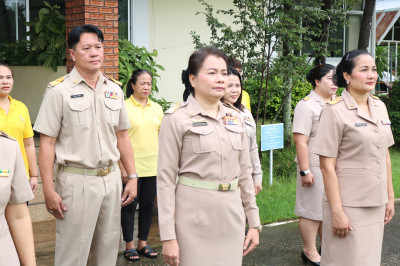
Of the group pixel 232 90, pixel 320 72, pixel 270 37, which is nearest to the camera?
pixel 232 90

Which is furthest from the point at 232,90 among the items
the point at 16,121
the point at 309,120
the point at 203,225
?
the point at 16,121

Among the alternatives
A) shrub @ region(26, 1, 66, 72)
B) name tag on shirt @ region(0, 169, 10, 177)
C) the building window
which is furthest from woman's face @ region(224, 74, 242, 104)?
the building window

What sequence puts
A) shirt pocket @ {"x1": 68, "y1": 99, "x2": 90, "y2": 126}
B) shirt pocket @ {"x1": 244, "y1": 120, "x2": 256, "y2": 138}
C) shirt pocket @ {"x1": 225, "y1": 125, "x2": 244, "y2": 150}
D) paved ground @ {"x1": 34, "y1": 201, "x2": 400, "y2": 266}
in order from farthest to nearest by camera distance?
paved ground @ {"x1": 34, "y1": 201, "x2": 400, "y2": 266}, shirt pocket @ {"x1": 244, "y1": 120, "x2": 256, "y2": 138}, shirt pocket @ {"x1": 68, "y1": 99, "x2": 90, "y2": 126}, shirt pocket @ {"x1": 225, "y1": 125, "x2": 244, "y2": 150}

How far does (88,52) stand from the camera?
3.97 meters

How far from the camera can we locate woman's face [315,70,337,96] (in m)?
5.39

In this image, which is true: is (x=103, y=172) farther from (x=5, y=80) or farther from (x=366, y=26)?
(x=366, y=26)

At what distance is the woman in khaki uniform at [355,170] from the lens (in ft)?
12.5

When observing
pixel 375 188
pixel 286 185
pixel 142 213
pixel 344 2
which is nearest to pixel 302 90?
pixel 344 2

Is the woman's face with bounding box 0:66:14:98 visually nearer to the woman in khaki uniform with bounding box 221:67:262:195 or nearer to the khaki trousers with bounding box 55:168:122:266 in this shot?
the khaki trousers with bounding box 55:168:122:266

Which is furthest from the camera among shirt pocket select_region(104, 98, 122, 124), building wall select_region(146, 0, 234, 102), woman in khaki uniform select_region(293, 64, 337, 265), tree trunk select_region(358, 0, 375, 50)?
tree trunk select_region(358, 0, 375, 50)

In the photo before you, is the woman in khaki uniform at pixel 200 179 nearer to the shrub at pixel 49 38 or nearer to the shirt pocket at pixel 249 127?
the shirt pocket at pixel 249 127

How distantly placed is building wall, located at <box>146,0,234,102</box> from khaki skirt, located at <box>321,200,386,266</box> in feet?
25.2

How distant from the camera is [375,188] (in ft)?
12.6

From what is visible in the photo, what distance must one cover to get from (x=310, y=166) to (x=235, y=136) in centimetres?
225
